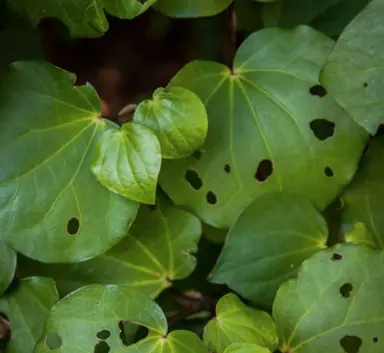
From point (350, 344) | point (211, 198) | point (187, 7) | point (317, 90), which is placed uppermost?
point (187, 7)

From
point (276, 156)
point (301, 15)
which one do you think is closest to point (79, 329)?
point (276, 156)

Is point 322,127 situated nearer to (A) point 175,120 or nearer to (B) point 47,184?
(A) point 175,120

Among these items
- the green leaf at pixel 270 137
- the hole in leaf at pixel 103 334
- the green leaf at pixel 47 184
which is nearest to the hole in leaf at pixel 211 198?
the green leaf at pixel 270 137

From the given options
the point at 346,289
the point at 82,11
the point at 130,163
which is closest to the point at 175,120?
the point at 130,163

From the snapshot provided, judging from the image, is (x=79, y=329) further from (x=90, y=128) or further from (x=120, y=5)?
(x=120, y=5)

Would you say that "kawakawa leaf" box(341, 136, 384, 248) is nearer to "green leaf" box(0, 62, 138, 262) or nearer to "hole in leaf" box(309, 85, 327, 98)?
"hole in leaf" box(309, 85, 327, 98)

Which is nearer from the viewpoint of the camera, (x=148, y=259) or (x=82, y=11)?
(x=82, y=11)
